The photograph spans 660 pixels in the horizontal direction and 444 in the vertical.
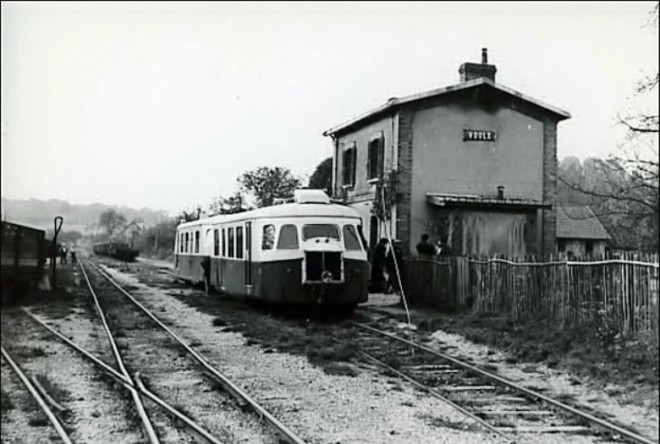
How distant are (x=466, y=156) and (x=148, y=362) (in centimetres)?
403

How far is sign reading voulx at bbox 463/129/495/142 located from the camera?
7459 millimetres

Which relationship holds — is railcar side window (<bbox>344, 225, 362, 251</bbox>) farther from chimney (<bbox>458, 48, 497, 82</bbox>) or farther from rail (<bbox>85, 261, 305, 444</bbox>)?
chimney (<bbox>458, 48, 497, 82</bbox>)

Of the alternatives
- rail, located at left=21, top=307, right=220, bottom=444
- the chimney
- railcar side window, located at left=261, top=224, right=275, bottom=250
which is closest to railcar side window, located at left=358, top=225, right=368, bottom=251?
railcar side window, located at left=261, top=224, right=275, bottom=250

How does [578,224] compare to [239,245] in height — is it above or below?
above

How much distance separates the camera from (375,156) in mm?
7949

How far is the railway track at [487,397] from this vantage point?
529 cm

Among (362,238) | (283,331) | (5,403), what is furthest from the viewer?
(362,238)

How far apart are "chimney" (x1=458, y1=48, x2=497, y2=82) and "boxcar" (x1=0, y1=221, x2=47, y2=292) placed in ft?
8.72

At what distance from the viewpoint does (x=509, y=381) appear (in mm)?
7281

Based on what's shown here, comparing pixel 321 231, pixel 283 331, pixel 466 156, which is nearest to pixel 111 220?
pixel 466 156

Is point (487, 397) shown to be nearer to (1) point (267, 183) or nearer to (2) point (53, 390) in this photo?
(1) point (267, 183)

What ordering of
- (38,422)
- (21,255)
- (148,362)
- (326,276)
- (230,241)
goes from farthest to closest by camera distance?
(326,276) < (230,241) < (148,362) < (38,422) < (21,255)

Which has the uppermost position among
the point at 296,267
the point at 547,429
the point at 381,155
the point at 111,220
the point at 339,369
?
the point at 381,155

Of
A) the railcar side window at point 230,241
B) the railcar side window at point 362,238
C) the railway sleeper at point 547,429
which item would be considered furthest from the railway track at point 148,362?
the railcar side window at point 362,238
